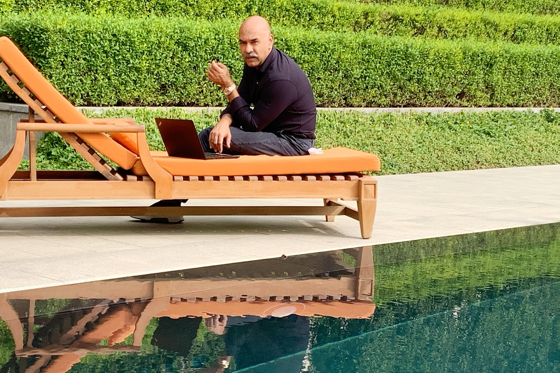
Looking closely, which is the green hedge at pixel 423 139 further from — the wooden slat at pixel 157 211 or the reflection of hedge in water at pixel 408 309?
the reflection of hedge in water at pixel 408 309

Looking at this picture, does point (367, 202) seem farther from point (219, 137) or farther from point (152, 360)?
point (152, 360)

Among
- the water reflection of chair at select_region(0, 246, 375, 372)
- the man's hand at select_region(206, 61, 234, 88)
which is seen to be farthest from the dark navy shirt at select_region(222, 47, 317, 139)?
the water reflection of chair at select_region(0, 246, 375, 372)

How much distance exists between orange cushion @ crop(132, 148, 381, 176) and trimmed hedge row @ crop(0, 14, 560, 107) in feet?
15.8

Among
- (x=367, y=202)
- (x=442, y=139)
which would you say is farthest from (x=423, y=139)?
(x=367, y=202)

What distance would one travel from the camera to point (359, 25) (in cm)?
1605

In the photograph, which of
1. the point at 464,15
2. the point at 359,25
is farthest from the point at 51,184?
the point at 464,15

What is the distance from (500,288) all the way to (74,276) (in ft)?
8.24

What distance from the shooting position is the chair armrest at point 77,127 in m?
5.82

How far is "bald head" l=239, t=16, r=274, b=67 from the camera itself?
255 inches

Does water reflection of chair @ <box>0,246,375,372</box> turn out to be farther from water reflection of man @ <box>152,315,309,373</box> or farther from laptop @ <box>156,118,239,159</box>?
laptop @ <box>156,118,239,159</box>

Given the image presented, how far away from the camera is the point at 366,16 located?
16094mm

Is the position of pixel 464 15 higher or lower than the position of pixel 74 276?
higher

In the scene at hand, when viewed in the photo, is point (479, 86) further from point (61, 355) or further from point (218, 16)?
point (61, 355)

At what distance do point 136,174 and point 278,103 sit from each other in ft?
3.91
